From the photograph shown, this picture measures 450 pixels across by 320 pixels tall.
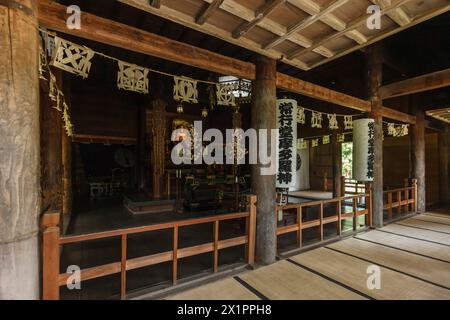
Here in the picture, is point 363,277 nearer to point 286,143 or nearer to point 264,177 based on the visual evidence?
point 264,177

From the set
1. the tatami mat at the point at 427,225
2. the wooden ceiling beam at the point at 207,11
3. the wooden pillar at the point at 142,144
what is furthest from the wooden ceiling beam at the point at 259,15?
the wooden pillar at the point at 142,144

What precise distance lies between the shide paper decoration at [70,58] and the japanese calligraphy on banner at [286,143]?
3.49 metres

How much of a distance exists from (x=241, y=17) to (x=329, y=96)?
3.55 meters

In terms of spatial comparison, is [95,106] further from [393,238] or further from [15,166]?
[393,238]

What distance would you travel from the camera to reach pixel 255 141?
443 centimetres

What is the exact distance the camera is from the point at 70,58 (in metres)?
3.13

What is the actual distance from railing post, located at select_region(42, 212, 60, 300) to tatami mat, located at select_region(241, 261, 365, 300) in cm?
262

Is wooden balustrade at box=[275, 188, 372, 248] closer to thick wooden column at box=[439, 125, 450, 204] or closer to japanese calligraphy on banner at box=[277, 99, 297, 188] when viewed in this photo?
japanese calligraphy on banner at box=[277, 99, 297, 188]

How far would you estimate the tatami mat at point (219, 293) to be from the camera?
3.16m

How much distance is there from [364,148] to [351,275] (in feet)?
13.5

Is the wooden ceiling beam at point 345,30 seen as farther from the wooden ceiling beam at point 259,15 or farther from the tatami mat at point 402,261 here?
the tatami mat at point 402,261

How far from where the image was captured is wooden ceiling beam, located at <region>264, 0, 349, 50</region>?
2.95 m

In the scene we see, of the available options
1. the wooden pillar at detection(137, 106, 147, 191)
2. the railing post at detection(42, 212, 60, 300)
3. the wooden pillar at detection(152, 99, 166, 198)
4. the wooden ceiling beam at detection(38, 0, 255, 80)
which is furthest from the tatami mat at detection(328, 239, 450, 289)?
the wooden pillar at detection(137, 106, 147, 191)

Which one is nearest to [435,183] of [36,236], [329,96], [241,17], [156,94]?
[329,96]
